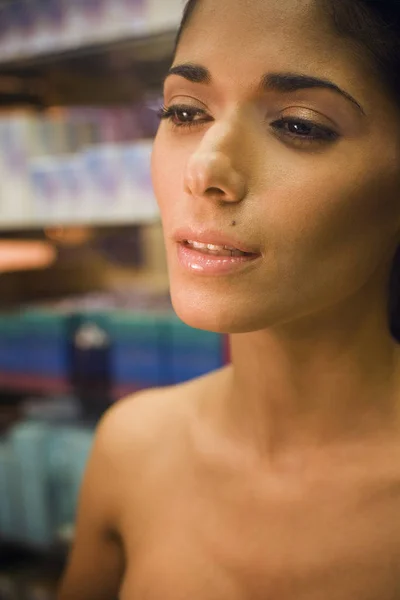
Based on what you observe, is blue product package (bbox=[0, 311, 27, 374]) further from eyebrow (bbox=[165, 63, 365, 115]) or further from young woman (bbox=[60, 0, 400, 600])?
eyebrow (bbox=[165, 63, 365, 115])

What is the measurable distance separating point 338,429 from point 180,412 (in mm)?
304

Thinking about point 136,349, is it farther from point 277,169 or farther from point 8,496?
point 277,169

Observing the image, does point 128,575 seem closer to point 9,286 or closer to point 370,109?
point 370,109

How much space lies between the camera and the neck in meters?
0.91

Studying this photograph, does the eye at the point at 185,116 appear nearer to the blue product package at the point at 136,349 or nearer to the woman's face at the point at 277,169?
the woman's face at the point at 277,169

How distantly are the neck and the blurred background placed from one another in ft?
3.11

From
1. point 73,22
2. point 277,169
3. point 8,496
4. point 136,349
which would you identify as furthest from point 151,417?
point 73,22

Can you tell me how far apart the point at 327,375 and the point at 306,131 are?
346 millimetres

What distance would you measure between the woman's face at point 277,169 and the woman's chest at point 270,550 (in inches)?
12.0

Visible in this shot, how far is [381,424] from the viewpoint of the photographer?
36.3 inches

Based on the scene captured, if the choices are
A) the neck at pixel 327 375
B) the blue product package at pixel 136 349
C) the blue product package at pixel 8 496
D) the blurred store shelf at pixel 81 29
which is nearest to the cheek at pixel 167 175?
the neck at pixel 327 375

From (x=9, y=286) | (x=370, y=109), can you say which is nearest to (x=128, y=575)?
(x=370, y=109)

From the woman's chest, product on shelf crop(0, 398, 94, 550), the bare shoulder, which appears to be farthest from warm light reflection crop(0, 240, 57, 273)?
the woman's chest

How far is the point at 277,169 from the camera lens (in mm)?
774
